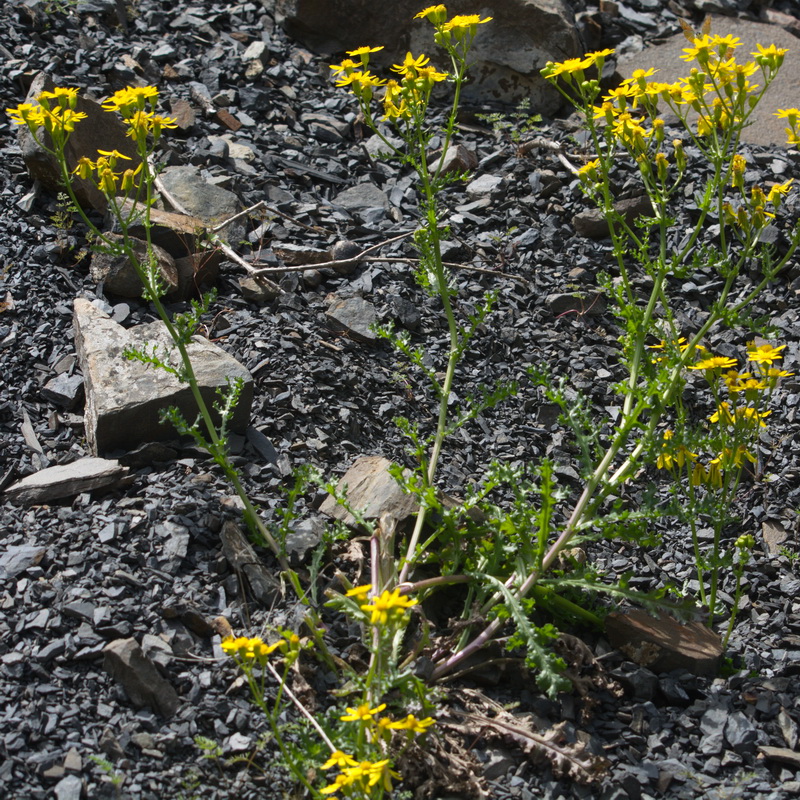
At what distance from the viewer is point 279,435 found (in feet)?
12.4

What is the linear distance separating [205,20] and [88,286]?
2.91 meters

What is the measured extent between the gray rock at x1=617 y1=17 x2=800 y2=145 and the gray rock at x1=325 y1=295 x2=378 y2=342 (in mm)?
2837

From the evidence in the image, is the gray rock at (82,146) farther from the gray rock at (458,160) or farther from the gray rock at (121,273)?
the gray rock at (458,160)

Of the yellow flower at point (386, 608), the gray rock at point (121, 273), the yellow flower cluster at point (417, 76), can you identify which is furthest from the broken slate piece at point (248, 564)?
the yellow flower cluster at point (417, 76)

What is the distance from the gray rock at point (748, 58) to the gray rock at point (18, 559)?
482cm

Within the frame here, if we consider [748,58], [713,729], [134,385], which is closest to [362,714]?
[713,729]

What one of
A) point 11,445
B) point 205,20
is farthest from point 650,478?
point 205,20

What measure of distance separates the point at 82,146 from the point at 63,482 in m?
2.28

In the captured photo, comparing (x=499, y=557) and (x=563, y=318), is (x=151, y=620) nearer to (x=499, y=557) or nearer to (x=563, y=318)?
(x=499, y=557)

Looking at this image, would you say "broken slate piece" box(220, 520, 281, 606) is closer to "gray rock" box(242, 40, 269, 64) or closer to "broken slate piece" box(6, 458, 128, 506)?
"broken slate piece" box(6, 458, 128, 506)

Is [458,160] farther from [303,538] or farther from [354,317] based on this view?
[303,538]

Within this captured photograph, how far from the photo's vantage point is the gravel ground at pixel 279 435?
8.85ft

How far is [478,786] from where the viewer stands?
261cm

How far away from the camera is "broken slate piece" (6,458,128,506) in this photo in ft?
10.9
